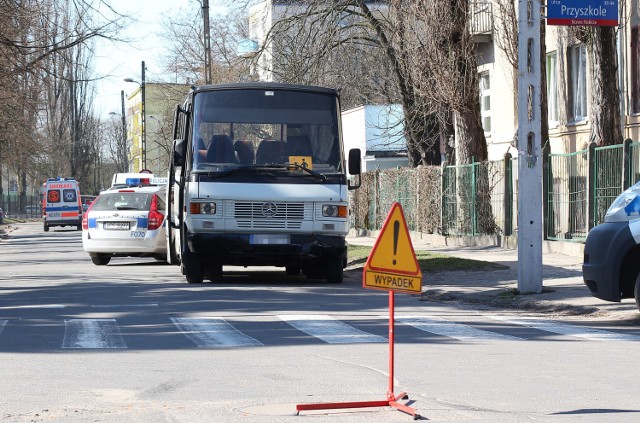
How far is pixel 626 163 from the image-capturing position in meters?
21.2

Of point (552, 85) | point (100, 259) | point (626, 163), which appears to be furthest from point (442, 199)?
point (626, 163)

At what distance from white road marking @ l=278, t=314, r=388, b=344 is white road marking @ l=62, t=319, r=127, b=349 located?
2004mm

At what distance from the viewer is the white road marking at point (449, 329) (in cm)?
1231

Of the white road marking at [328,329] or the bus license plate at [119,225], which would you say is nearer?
the white road marking at [328,329]

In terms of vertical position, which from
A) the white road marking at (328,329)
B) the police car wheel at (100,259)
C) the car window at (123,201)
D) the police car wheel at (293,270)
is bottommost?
the white road marking at (328,329)

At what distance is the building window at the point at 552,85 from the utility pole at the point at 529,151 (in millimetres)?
15060

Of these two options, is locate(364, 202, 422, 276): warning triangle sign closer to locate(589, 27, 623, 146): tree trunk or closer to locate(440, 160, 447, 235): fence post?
locate(589, 27, 623, 146): tree trunk

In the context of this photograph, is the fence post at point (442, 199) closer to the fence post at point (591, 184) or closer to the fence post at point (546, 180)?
the fence post at point (546, 180)

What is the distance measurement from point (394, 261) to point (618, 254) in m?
6.00

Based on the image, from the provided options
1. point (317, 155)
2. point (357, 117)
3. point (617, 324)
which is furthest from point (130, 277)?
point (357, 117)

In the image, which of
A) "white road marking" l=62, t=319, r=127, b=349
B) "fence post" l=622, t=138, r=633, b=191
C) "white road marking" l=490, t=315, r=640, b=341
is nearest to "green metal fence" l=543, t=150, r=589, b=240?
"fence post" l=622, t=138, r=633, b=191

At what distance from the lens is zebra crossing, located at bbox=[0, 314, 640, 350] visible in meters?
11.9

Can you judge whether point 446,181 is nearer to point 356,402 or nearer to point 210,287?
point 210,287

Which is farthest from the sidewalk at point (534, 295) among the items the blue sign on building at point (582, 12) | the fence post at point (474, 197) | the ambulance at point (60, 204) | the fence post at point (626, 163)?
the ambulance at point (60, 204)
